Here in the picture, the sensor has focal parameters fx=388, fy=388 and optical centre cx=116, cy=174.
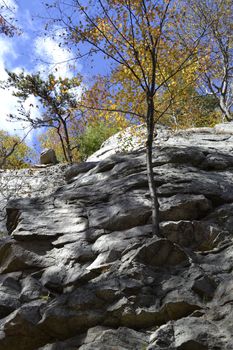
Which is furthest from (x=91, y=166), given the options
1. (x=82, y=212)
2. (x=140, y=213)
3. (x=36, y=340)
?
(x=36, y=340)

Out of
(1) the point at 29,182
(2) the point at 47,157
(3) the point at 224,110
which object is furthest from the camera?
(3) the point at 224,110

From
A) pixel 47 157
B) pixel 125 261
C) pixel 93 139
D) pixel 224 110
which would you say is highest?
pixel 224 110

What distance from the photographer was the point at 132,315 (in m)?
6.53

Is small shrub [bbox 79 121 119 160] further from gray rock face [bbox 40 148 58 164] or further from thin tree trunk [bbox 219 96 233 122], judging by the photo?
thin tree trunk [bbox 219 96 233 122]

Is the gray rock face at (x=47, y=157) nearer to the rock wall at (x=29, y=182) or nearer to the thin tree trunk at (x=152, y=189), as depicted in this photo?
the rock wall at (x=29, y=182)

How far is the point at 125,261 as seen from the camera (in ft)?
25.5

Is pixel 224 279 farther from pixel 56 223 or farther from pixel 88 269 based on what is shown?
pixel 56 223

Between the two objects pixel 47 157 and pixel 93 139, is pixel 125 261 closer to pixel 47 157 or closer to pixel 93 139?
pixel 47 157

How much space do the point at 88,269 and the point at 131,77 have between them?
664 centimetres

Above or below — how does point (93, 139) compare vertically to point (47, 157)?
above

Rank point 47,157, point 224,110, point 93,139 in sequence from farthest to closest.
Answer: point 224,110
point 93,139
point 47,157

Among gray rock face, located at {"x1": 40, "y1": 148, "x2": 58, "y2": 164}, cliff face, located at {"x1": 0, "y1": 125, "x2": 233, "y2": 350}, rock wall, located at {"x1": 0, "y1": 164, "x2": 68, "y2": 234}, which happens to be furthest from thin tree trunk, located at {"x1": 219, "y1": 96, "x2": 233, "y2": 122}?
cliff face, located at {"x1": 0, "y1": 125, "x2": 233, "y2": 350}

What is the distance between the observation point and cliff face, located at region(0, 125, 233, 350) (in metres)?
6.39

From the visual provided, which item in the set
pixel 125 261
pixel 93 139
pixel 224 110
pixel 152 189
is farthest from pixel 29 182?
pixel 224 110
